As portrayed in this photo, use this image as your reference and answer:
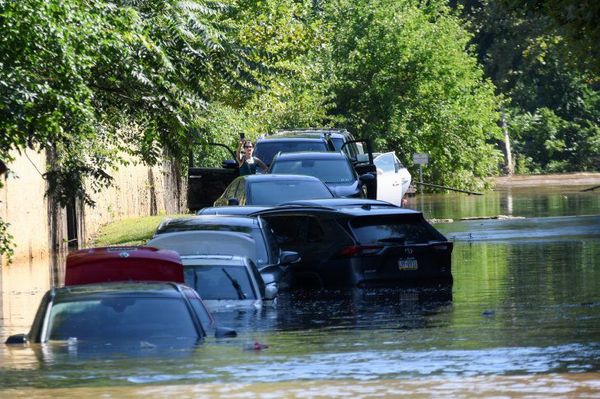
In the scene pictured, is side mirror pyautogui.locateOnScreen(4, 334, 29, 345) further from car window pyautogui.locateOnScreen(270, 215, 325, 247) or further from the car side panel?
the car side panel

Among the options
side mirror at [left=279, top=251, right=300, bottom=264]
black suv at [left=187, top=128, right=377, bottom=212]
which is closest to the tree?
black suv at [left=187, top=128, right=377, bottom=212]

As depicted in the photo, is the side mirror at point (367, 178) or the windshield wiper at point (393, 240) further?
the side mirror at point (367, 178)

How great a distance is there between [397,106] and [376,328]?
127 feet

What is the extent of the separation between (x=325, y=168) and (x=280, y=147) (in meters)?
3.82

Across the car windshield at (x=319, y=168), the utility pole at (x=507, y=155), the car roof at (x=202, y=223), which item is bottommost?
the car roof at (x=202, y=223)

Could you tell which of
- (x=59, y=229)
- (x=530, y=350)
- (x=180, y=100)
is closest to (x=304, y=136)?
(x=59, y=229)

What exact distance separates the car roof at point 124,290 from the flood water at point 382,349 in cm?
57

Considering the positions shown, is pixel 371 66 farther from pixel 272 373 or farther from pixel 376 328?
pixel 272 373

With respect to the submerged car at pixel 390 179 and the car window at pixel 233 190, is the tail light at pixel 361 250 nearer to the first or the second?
the car window at pixel 233 190

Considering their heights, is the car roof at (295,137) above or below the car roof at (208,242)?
above

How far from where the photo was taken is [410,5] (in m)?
57.6

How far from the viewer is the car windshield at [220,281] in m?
16.1

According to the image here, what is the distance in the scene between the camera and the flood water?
10062 mm

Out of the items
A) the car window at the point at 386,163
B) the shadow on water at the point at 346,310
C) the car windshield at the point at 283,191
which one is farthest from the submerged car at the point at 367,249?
the car window at the point at 386,163
